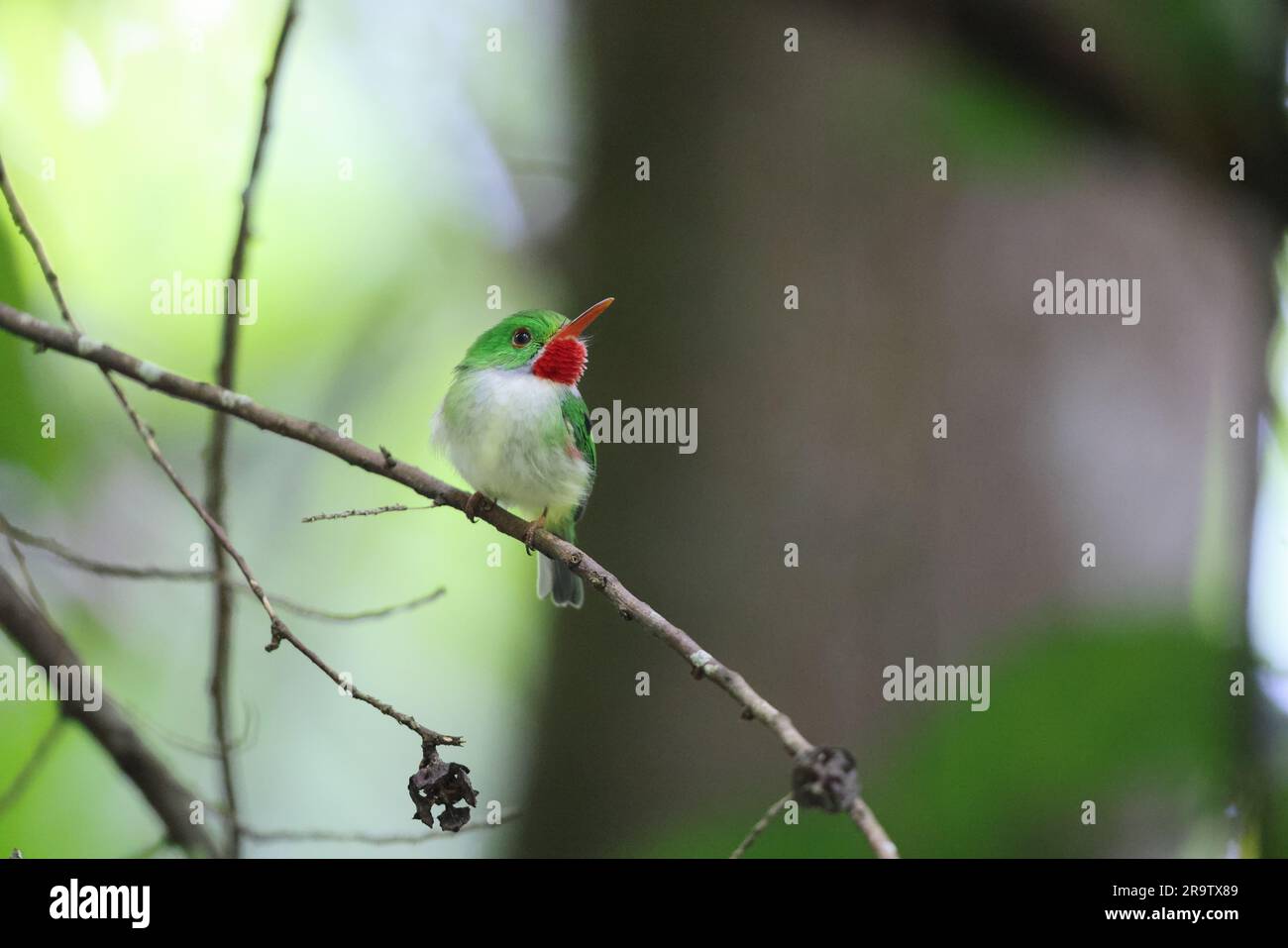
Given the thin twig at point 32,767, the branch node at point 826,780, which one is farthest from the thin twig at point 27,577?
the branch node at point 826,780

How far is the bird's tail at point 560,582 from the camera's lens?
108 inches

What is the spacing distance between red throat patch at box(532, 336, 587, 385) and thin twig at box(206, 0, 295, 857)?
709mm

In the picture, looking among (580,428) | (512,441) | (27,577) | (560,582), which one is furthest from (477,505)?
(27,577)

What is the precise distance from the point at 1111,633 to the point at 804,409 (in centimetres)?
96

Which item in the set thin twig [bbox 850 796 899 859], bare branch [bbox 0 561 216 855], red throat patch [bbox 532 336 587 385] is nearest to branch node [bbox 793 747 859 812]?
thin twig [bbox 850 796 899 859]

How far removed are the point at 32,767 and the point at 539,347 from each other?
5.07 ft

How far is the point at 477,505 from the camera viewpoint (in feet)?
7.63

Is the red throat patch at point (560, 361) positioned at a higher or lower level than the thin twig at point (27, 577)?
higher

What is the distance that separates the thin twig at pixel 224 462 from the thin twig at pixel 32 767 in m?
0.34

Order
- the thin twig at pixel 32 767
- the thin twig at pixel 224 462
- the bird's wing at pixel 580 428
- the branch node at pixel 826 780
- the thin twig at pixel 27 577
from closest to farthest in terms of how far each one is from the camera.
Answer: the branch node at pixel 826 780
the thin twig at pixel 224 462
the thin twig at pixel 27 577
the thin twig at pixel 32 767
the bird's wing at pixel 580 428

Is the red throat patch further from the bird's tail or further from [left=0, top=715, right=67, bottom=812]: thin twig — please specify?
[left=0, top=715, right=67, bottom=812]: thin twig

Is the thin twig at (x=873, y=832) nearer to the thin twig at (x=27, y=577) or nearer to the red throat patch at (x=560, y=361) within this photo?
the red throat patch at (x=560, y=361)

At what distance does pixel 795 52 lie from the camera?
2842mm

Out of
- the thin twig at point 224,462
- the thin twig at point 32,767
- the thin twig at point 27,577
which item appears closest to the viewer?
the thin twig at point 224,462
